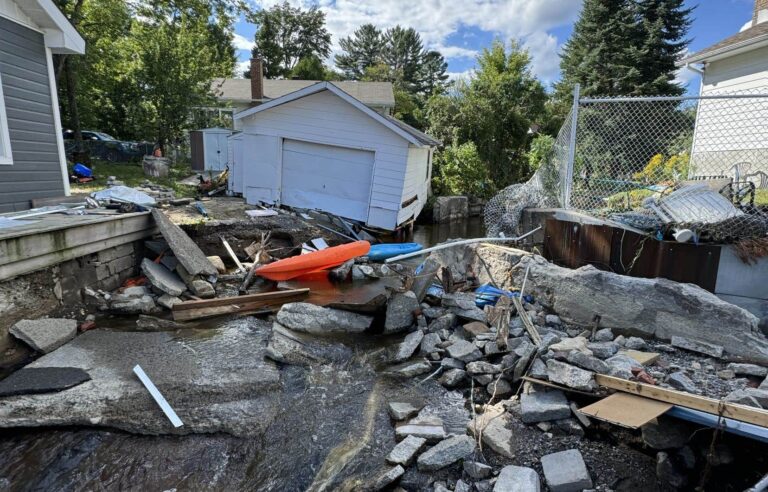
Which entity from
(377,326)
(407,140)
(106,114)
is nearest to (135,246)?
(377,326)

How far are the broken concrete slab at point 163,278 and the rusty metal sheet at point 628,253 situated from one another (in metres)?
6.00

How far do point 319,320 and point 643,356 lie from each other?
4.06m

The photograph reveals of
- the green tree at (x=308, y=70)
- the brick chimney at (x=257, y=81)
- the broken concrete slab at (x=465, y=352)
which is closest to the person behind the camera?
the broken concrete slab at (x=465, y=352)

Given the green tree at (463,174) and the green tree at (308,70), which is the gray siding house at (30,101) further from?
the green tree at (308,70)

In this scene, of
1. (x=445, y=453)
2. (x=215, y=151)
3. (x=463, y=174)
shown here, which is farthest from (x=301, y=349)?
(x=463, y=174)

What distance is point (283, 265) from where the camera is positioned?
8336mm

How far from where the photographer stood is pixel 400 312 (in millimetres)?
6305

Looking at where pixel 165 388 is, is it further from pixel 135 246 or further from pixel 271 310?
pixel 135 246

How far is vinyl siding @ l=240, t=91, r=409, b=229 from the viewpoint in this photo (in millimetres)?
12688

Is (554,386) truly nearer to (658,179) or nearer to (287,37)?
(658,179)

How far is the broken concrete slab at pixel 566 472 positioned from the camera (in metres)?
3.06

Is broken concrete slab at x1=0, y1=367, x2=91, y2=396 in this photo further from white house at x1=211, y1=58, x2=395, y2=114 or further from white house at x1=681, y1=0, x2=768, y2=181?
white house at x1=211, y1=58, x2=395, y2=114

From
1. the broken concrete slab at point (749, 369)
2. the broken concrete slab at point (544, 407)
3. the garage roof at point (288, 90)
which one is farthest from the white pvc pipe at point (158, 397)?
the garage roof at point (288, 90)

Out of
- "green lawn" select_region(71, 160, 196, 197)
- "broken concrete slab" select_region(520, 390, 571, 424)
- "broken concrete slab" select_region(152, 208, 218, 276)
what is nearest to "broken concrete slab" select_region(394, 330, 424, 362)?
"broken concrete slab" select_region(520, 390, 571, 424)
